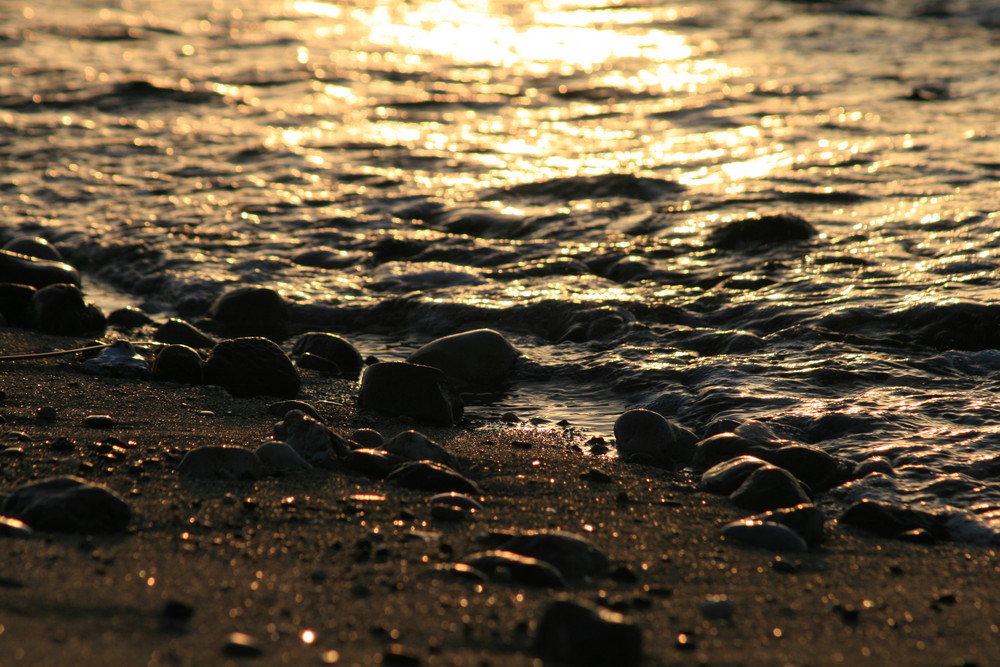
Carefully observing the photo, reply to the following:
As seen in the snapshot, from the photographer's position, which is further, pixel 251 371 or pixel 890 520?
pixel 251 371

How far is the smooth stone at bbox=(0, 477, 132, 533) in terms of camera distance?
2.59m

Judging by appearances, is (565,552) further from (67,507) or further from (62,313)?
(62,313)

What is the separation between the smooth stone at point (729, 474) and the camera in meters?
3.44

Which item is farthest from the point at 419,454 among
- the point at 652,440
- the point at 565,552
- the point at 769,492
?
the point at 769,492

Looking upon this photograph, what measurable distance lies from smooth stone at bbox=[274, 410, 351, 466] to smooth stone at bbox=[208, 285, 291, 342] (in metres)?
2.04

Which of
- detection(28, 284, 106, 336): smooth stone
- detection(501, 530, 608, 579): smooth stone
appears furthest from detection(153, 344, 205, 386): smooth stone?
detection(501, 530, 608, 579): smooth stone

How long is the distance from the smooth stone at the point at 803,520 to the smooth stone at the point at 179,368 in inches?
97.8

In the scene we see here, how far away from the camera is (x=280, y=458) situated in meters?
3.32

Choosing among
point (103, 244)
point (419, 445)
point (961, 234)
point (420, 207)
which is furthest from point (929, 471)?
point (103, 244)

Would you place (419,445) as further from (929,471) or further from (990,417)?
(990,417)

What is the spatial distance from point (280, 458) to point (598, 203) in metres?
4.76

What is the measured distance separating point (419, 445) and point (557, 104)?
339 inches

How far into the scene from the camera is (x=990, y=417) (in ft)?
13.3

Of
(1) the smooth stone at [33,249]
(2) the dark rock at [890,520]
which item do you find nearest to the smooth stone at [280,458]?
(2) the dark rock at [890,520]
